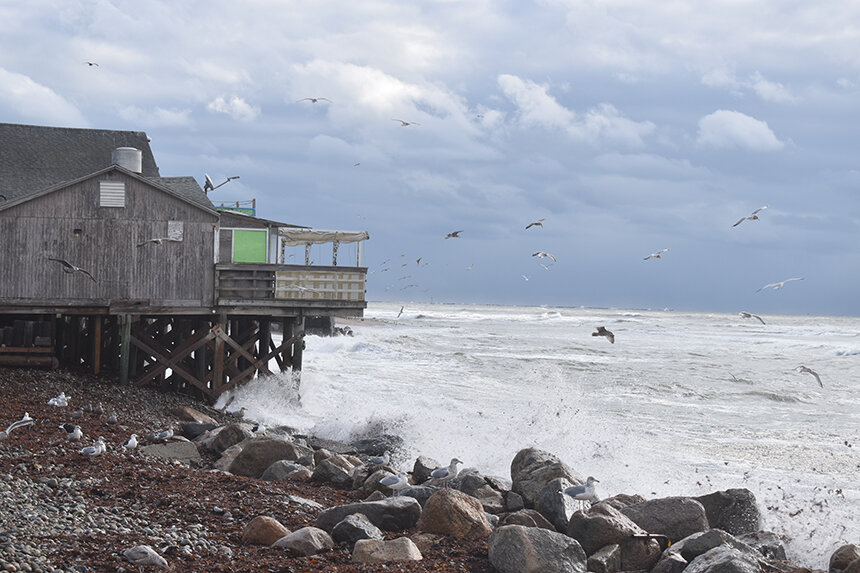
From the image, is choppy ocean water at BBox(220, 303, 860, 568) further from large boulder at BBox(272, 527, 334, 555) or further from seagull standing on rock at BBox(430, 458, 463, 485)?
large boulder at BBox(272, 527, 334, 555)

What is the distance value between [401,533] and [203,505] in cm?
248

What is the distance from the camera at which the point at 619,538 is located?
959 centimetres

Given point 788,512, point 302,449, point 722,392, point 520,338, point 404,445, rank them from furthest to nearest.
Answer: point 520,338, point 722,392, point 404,445, point 302,449, point 788,512

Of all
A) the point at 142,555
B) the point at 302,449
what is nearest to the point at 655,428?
the point at 302,449

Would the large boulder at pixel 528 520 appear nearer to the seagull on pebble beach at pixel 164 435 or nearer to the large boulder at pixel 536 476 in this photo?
the large boulder at pixel 536 476

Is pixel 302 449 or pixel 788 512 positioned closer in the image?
pixel 788 512

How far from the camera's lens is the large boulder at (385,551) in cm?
870

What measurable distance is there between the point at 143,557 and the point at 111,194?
1480cm

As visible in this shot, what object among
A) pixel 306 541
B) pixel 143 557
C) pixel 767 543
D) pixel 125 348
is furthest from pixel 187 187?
pixel 767 543

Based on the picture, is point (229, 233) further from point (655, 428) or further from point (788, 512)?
point (788, 512)

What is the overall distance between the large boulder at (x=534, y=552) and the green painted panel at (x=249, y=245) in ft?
60.1

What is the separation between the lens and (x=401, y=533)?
1001cm

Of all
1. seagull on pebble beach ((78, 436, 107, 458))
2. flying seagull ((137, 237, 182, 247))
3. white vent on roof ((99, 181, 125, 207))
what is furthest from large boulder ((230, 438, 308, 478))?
white vent on roof ((99, 181, 125, 207))

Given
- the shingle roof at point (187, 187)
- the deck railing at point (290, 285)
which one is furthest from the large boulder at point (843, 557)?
the shingle roof at point (187, 187)
